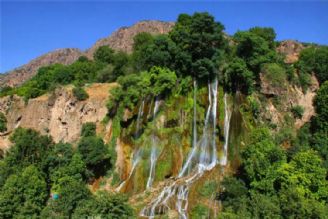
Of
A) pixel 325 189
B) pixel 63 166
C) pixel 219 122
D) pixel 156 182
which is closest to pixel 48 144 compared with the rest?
pixel 63 166

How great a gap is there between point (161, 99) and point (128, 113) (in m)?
3.88

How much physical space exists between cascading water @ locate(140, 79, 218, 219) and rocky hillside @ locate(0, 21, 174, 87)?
5294cm

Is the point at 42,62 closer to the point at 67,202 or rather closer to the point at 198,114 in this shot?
the point at 198,114

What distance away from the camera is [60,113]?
41875 millimetres

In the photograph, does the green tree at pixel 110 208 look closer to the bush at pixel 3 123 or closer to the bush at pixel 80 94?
the bush at pixel 80 94

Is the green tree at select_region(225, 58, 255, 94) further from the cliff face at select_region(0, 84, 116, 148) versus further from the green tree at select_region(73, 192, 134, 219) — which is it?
the green tree at select_region(73, 192, 134, 219)

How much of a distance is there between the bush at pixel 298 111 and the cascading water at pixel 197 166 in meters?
9.37

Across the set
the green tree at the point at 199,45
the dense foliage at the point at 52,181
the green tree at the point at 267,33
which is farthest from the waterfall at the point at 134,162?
the green tree at the point at 267,33

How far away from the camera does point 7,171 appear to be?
31.2 m

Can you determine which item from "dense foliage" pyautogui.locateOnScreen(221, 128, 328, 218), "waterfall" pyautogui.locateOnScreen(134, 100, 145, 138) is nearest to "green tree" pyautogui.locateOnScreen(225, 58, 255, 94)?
"dense foliage" pyautogui.locateOnScreen(221, 128, 328, 218)

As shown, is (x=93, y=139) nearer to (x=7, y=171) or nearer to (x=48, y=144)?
(x=48, y=144)

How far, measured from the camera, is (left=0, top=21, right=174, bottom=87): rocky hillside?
8794 cm

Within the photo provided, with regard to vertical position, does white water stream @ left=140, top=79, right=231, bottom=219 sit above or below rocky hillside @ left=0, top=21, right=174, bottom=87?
below

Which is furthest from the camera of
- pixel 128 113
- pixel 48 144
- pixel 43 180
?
pixel 128 113
